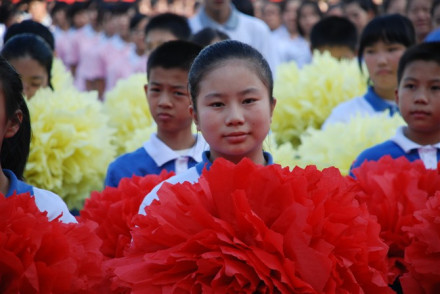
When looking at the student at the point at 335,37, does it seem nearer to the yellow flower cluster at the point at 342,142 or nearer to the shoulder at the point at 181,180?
the yellow flower cluster at the point at 342,142

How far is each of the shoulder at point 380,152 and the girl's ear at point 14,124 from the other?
2.05 metres

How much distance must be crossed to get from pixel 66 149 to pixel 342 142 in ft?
5.97

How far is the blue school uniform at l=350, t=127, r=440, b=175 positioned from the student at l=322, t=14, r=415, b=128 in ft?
4.90

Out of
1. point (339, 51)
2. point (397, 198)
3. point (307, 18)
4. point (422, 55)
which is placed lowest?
point (397, 198)

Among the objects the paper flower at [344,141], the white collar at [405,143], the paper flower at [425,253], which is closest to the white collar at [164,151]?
the paper flower at [344,141]

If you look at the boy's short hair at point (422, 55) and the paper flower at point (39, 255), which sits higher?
the boy's short hair at point (422, 55)

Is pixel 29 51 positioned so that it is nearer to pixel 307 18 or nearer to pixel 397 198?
pixel 397 198

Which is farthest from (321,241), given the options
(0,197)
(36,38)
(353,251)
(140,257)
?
(36,38)

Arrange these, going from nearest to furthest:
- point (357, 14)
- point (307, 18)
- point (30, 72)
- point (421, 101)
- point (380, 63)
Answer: point (421, 101)
point (30, 72)
point (380, 63)
point (357, 14)
point (307, 18)

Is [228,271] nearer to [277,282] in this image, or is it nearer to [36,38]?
[277,282]

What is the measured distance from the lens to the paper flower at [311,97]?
7266 millimetres

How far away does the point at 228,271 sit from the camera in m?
2.52

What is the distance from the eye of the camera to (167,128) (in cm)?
498

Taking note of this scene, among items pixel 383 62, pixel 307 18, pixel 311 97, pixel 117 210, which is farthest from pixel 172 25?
pixel 307 18
